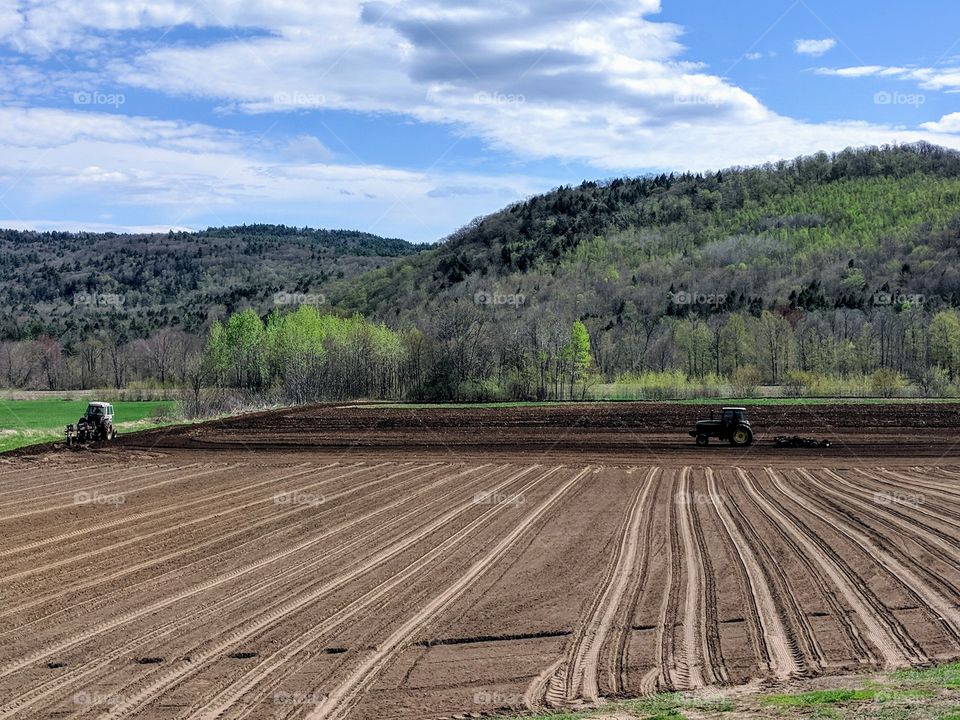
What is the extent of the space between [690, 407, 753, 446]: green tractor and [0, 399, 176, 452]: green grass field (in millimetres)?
32778

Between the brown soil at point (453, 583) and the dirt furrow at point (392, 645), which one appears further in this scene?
the brown soil at point (453, 583)

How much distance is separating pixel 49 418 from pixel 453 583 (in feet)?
190

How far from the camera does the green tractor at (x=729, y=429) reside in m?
37.7

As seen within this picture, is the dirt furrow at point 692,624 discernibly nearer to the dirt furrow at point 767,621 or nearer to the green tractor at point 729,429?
the dirt furrow at point 767,621

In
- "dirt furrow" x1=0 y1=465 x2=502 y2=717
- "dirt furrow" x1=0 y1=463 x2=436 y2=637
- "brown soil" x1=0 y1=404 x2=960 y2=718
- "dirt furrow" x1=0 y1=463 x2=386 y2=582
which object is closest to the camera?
"dirt furrow" x1=0 y1=465 x2=502 y2=717

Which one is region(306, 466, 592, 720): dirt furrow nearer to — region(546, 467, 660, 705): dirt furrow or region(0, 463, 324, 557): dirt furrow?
region(546, 467, 660, 705): dirt furrow

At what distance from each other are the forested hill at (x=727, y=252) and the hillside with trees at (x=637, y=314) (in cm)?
57

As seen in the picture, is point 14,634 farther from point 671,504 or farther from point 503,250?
point 503,250

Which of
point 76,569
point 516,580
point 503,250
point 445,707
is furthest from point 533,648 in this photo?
point 503,250

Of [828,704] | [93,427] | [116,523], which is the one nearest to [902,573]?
[828,704]

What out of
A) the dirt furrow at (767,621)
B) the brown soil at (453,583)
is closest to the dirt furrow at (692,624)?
the brown soil at (453,583)

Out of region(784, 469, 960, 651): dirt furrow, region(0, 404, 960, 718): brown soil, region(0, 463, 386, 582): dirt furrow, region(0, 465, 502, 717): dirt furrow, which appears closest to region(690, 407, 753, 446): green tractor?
region(0, 404, 960, 718): brown soil

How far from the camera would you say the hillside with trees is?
7925 centimetres

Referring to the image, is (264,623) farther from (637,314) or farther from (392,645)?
(637,314)
